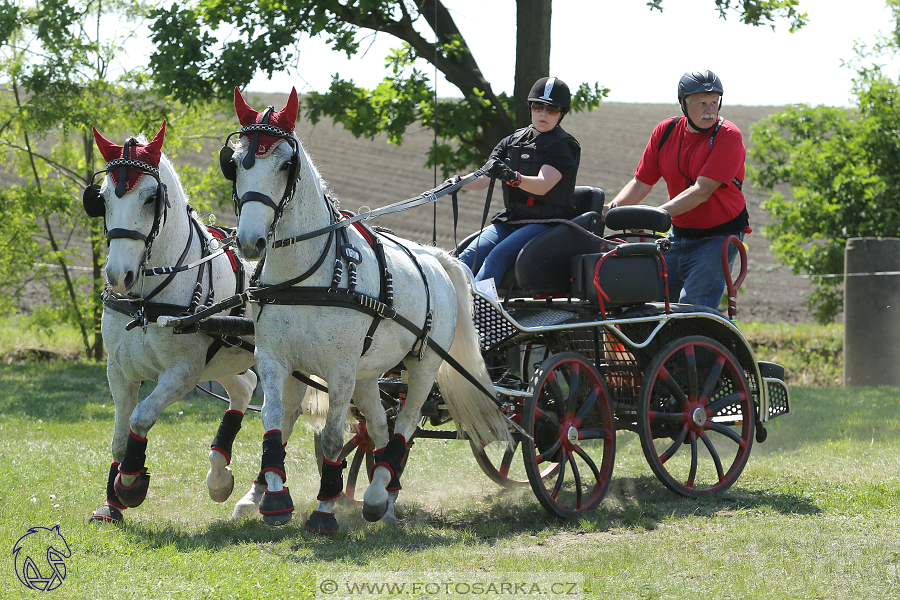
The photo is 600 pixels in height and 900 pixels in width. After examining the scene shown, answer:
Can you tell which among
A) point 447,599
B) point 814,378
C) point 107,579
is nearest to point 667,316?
point 447,599

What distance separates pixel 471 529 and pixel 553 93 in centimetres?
247

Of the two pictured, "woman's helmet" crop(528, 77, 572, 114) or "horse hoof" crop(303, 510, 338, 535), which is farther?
"woman's helmet" crop(528, 77, 572, 114)

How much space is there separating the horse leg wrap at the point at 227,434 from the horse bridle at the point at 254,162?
56.3 inches

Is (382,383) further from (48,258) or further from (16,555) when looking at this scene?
(48,258)

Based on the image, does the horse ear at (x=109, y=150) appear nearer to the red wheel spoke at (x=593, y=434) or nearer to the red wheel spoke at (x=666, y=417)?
the red wheel spoke at (x=593, y=434)

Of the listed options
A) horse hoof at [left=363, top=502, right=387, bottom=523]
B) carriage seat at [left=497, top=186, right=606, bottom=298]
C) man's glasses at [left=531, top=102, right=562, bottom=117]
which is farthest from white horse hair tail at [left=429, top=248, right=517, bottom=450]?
man's glasses at [left=531, top=102, right=562, bottom=117]

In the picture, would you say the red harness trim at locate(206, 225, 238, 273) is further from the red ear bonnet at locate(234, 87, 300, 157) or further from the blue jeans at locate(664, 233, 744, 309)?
the blue jeans at locate(664, 233, 744, 309)

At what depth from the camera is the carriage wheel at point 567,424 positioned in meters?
4.81

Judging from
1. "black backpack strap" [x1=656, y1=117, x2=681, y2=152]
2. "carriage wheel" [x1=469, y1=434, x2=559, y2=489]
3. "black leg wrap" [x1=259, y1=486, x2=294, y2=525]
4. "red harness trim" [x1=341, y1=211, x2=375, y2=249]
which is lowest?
"carriage wheel" [x1=469, y1=434, x2=559, y2=489]

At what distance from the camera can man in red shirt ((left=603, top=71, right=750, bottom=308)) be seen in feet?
18.3

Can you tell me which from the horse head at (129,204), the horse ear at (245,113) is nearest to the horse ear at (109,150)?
the horse head at (129,204)

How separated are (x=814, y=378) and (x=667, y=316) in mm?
8340

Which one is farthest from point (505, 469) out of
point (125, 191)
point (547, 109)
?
point (125, 191)

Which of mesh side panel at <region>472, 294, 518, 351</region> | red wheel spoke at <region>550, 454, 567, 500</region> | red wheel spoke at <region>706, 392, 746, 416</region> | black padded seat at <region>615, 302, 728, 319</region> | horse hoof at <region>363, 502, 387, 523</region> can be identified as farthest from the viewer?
red wheel spoke at <region>706, 392, 746, 416</region>
